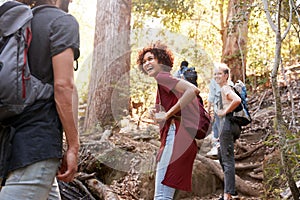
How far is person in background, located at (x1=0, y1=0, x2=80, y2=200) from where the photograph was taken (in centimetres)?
179

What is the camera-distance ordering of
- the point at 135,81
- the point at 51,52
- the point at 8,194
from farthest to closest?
the point at 135,81, the point at 51,52, the point at 8,194

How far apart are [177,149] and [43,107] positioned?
166 cm

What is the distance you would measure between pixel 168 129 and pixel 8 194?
185cm

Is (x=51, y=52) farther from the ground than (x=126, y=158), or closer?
farther from the ground

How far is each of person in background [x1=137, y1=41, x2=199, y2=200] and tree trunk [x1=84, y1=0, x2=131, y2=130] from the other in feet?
18.3

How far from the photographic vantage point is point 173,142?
336 centimetres

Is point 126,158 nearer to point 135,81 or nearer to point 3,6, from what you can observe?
point 135,81

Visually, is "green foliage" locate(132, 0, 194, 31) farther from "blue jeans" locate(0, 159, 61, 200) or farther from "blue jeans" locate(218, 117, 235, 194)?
"blue jeans" locate(0, 159, 61, 200)

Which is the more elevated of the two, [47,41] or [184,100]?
[47,41]

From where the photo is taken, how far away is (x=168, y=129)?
11.3 ft

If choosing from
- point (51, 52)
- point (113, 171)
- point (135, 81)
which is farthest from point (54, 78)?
point (135, 81)

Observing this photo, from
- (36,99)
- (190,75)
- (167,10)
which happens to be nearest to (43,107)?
(36,99)

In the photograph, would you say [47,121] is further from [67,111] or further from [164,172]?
[164,172]

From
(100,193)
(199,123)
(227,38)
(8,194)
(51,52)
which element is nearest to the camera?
(8,194)
